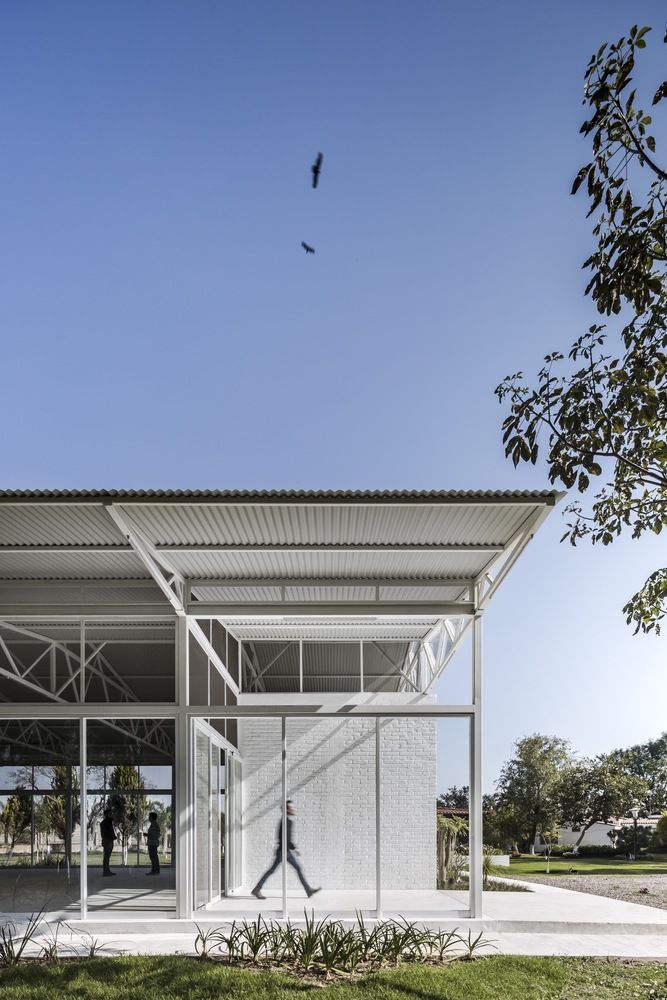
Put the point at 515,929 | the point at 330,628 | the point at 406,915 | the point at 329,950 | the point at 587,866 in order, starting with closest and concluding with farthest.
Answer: the point at 329,950 → the point at 515,929 → the point at 406,915 → the point at 330,628 → the point at 587,866

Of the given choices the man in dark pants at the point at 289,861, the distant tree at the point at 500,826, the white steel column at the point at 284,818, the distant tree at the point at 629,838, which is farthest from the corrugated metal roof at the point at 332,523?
the distant tree at the point at 629,838

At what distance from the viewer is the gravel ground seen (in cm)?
1708

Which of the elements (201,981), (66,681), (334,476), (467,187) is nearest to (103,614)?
(66,681)

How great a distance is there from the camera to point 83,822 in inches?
535

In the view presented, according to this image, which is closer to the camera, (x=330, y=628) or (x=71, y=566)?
(x=71, y=566)

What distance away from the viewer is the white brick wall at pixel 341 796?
43.8 ft

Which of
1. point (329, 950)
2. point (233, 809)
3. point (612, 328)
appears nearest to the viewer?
point (612, 328)

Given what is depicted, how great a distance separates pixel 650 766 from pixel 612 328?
2233 inches

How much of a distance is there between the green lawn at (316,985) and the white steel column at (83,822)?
9.44ft

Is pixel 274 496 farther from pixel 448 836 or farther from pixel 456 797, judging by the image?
pixel 448 836

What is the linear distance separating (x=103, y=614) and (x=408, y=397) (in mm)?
14300

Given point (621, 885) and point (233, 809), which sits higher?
point (233, 809)

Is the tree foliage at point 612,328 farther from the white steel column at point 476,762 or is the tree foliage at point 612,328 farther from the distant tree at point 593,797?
the distant tree at point 593,797

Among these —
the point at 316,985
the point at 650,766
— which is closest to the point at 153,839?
the point at 316,985
